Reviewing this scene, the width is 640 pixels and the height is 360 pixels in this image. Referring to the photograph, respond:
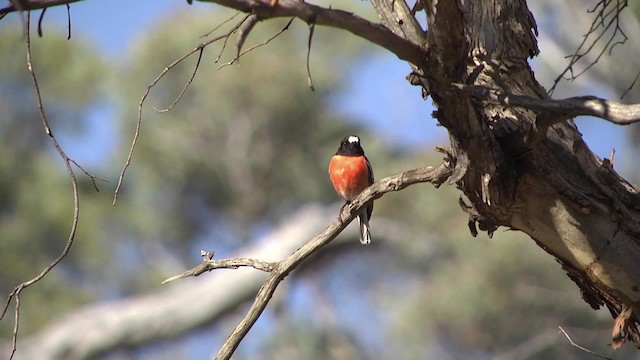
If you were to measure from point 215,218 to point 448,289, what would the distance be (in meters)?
6.46

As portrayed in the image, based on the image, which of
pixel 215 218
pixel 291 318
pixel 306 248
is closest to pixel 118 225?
pixel 215 218

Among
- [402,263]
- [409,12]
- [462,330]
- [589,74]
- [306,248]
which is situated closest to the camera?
[409,12]

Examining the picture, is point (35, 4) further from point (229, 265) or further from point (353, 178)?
point (353, 178)

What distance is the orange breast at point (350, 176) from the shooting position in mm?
5973

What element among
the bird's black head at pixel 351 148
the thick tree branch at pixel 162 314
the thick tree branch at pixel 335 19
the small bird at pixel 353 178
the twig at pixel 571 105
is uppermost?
the thick tree branch at pixel 162 314

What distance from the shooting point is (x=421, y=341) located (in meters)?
18.1

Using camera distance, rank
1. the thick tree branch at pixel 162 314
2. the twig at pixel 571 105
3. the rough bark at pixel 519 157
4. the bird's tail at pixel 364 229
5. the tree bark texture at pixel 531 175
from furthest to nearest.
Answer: the thick tree branch at pixel 162 314 → the bird's tail at pixel 364 229 → the tree bark texture at pixel 531 175 → the rough bark at pixel 519 157 → the twig at pixel 571 105

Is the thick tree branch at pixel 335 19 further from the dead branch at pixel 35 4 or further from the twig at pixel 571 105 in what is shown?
the dead branch at pixel 35 4

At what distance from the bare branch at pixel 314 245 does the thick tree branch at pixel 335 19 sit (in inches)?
18.0

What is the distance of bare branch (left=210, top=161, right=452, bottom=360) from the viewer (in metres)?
2.79

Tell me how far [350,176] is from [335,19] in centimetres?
376

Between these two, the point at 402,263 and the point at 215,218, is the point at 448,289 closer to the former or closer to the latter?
the point at 402,263

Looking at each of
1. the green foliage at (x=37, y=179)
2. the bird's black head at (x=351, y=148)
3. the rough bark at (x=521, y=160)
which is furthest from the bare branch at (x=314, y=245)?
the green foliage at (x=37, y=179)

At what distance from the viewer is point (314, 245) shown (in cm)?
295
